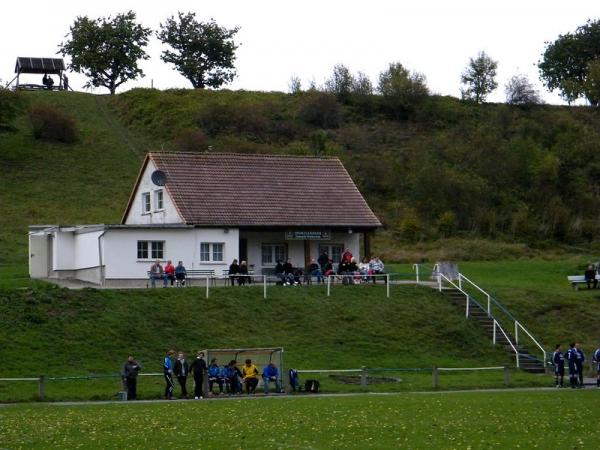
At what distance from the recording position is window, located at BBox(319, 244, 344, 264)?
197 feet

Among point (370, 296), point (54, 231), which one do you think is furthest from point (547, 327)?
point (54, 231)

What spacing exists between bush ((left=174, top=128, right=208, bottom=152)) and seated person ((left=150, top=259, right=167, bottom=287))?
46.1 m

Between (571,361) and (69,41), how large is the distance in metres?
91.6

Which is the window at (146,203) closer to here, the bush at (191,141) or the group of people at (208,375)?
the group of people at (208,375)

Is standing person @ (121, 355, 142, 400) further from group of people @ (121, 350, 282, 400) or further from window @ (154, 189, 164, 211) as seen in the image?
window @ (154, 189, 164, 211)

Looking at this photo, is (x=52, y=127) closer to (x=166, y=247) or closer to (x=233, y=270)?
(x=166, y=247)

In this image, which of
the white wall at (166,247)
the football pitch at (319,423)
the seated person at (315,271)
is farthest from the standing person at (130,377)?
the seated person at (315,271)

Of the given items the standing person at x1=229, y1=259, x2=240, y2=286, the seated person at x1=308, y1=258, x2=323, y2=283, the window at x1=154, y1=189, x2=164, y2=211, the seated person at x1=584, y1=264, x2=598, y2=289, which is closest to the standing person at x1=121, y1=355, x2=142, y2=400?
the standing person at x1=229, y1=259, x2=240, y2=286

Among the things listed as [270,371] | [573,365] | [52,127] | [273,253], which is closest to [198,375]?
[270,371]

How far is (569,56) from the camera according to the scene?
122562mm

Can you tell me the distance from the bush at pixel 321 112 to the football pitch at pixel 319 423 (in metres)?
79.0

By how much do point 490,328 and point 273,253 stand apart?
12365 mm

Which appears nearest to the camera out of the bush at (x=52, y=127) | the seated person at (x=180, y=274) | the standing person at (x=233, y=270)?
the seated person at (x=180, y=274)

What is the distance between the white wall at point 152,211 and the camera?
5842cm
